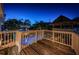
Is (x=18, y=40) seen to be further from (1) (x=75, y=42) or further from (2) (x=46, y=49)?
(1) (x=75, y=42)

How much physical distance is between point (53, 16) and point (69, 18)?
8.2 inches

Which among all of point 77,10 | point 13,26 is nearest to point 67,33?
point 77,10

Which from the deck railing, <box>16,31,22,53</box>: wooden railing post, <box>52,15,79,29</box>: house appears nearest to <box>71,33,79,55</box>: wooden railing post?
the deck railing

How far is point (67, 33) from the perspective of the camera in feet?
7.21

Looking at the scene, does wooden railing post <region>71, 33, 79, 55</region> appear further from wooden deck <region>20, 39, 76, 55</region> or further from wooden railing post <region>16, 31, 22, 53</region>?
wooden railing post <region>16, 31, 22, 53</region>

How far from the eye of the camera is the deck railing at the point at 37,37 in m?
2.17

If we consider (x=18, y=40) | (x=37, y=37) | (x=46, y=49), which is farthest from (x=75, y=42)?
(x=18, y=40)

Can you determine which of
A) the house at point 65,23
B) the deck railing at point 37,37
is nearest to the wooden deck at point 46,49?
the deck railing at point 37,37

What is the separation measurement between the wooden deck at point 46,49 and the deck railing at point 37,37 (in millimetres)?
48

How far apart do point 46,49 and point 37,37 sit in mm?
198

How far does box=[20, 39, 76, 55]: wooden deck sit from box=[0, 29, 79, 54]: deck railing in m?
0.05

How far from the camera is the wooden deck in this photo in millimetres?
2201

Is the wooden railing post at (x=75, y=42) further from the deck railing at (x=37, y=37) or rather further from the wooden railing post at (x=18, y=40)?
the wooden railing post at (x=18, y=40)

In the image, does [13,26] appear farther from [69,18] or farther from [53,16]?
[69,18]
